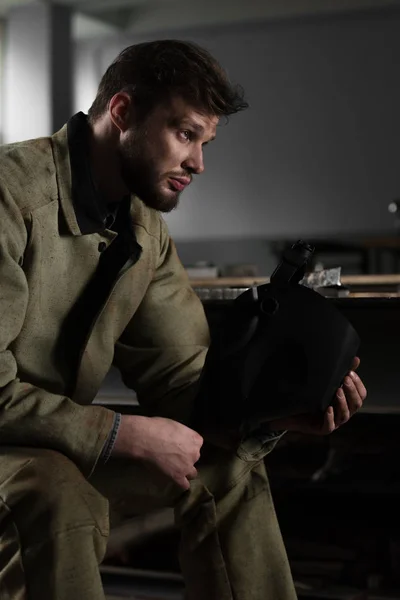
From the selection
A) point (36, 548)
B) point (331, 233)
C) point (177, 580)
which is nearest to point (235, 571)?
point (36, 548)

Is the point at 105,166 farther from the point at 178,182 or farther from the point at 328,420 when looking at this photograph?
the point at 328,420

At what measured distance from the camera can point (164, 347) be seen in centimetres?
159

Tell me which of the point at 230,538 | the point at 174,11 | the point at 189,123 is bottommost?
the point at 230,538

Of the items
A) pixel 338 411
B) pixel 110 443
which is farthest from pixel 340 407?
pixel 110 443

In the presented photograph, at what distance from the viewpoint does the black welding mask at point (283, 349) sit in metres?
1.38

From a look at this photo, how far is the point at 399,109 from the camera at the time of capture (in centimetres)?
754

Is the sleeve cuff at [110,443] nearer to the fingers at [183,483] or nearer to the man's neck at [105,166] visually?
the fingers at [183,483]

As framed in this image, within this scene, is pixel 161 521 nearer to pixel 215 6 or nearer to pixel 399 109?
pixel 399 109

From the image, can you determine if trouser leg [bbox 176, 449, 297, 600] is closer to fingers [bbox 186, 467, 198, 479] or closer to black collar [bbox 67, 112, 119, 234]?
fingers [bbox 186, 467, 198, 479]

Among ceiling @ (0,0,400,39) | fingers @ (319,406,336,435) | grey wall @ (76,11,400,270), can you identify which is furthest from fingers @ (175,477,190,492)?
ceiling @ (0,0,400,39)

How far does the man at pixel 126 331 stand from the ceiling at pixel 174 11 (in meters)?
6.58

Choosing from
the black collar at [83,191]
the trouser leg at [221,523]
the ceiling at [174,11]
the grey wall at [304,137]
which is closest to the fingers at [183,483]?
the trouser leg at [221,523]

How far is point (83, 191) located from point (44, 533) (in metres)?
0.53

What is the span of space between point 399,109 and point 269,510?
649 centimetres
